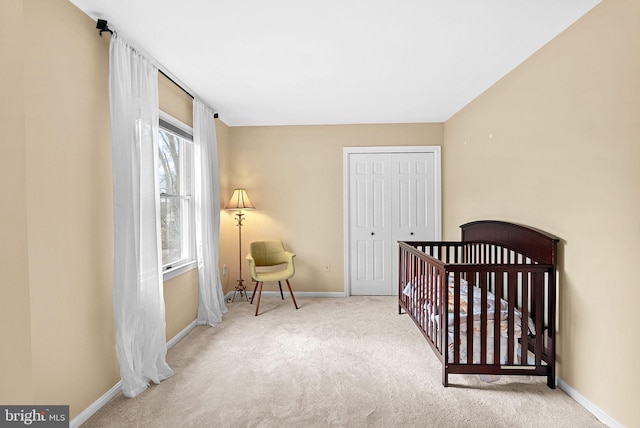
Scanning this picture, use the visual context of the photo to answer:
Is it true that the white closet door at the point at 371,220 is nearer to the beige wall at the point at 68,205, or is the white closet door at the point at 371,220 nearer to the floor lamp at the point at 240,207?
the floor lamp at the point at 240,207

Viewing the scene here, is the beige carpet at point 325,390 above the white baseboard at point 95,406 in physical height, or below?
below

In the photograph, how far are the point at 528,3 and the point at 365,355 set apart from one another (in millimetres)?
2609

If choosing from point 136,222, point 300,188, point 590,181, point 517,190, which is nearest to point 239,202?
point 300,188

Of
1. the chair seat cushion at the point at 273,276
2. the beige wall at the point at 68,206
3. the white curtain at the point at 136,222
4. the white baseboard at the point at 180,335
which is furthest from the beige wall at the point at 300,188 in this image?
the beige wall at the point at 68,206

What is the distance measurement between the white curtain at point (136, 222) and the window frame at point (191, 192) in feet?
1.38

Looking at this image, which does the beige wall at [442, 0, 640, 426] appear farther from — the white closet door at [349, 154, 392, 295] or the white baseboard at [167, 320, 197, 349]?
the white baseboard at [167, 320, 197, 349]

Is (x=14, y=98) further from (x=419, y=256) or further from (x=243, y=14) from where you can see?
(x=419, y=256)

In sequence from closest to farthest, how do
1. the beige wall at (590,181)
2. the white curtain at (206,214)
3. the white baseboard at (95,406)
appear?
the beige wall at (590,181)
the white baseboard at (95,406)
the white curtain at (206,214)

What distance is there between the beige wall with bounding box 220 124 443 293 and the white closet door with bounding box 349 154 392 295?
18 cm

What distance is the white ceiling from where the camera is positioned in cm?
187

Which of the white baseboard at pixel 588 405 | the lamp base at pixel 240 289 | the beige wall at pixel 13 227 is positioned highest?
the beige wall at pixel 13 227

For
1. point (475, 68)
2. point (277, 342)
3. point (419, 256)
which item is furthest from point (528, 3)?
A: point (277, 342)

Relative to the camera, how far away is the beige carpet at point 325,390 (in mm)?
1867

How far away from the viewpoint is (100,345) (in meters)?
1.98
